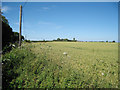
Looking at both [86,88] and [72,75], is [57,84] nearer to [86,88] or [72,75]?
[72,75]

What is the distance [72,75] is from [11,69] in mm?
4119

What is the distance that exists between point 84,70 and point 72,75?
1.21m

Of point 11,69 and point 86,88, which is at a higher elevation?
point 11,69

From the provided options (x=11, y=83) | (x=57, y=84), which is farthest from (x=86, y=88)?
(x=11, y=83)

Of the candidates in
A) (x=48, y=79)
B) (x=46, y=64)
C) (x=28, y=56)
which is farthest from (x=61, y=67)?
(x=28, y=56)

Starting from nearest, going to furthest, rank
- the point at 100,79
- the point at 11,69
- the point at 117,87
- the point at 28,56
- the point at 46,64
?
the point at 117,87 → the point at 100,79 → the point at 11,69 → the point at 46,64 → the point at 28,56

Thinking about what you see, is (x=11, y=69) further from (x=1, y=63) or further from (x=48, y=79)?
(x=48, y=79)

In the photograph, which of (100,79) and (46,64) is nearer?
(100,79)

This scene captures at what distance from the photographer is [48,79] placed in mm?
5148

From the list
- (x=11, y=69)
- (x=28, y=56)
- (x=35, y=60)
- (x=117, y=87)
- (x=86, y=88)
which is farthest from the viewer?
(x=28, y=56)

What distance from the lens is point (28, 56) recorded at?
7.74 meters

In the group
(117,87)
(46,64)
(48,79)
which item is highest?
(46,64)

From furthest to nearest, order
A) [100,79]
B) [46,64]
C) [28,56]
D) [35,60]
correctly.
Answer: [28,56], [35,60], [46,64], [100,79]

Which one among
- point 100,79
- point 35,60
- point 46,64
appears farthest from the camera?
point 35,60
